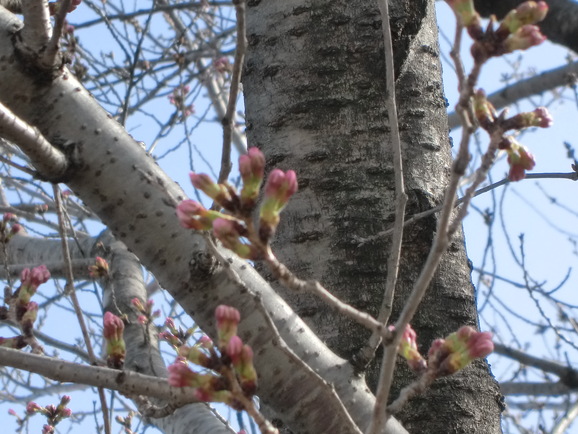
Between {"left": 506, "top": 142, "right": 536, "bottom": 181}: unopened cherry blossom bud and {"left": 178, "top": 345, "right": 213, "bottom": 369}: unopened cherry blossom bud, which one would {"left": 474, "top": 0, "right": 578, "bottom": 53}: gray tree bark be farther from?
{"left": 178, "top": 345, "right": 213, "bottom": 369}: unopened cherry blossom bud

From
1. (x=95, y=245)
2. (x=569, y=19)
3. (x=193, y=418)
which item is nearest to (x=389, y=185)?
(x=193, y=418)

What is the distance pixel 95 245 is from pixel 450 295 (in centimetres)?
228

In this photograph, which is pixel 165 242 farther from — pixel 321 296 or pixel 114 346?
pixel 321 296

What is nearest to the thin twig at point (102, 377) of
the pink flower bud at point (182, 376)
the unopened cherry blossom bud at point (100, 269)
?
the pink flower bud at point (182, 376)

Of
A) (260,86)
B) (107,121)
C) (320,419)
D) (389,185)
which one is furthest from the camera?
(260,86)

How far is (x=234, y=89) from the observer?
942 mm

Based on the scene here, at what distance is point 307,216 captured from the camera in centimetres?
148

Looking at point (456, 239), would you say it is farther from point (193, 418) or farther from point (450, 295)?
point (193, 418)

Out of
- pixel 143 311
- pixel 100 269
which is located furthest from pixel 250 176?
pixel 100 269

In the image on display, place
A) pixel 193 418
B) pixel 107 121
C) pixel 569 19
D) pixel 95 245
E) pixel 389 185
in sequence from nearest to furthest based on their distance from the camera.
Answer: pixel 107 121 < pixel 389 185 < pixel 193 418 < pixel 569 19 < pixel 95 245

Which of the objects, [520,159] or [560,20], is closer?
[520,159]

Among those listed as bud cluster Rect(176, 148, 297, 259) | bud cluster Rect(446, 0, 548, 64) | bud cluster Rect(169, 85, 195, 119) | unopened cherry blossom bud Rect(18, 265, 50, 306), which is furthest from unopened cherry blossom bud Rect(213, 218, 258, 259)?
bud cluster Rect(169, 85, 195, 119)

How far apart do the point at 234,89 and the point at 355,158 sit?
1.96ft

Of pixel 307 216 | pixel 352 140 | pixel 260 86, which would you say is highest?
pixel 260 86
